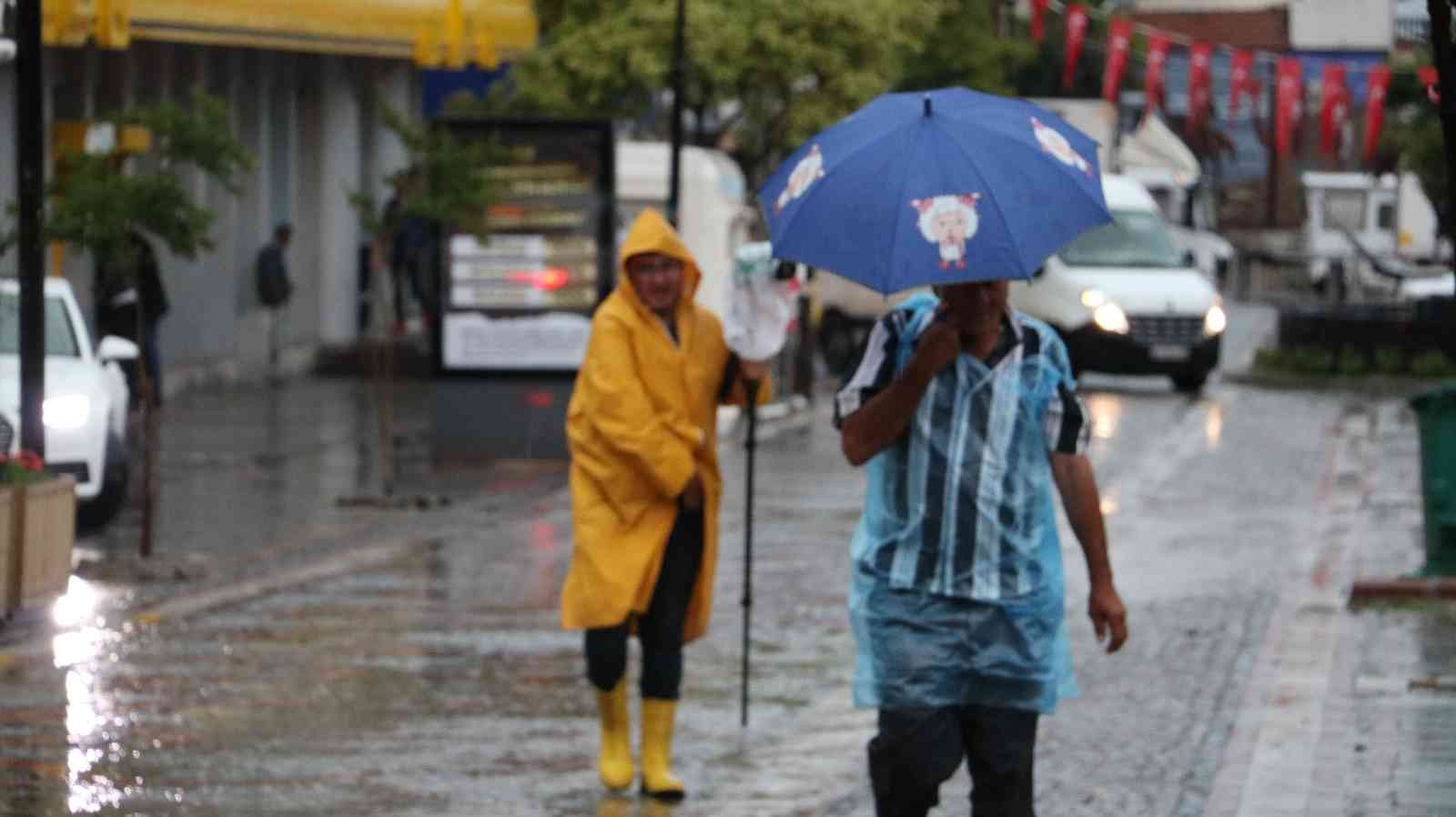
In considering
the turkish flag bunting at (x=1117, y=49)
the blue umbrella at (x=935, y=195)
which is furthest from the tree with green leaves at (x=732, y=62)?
the blue umbrella at (x=935, y=195)

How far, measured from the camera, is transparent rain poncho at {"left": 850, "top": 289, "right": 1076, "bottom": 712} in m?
6.54

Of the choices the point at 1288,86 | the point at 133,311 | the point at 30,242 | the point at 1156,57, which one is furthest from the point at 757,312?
the point at 1288,86

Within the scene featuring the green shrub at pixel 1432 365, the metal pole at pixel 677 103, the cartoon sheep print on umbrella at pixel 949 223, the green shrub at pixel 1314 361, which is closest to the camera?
the cartoon sheep print on umbrella at pixel 949 223

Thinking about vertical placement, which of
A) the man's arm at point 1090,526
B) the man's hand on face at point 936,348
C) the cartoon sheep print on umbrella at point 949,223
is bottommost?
the man's arm at point 1090,526

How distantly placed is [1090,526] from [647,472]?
2.69m

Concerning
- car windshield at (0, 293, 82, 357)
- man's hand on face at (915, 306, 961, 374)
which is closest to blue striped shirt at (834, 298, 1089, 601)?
man's hand on face at (915, 306, 961, 374)

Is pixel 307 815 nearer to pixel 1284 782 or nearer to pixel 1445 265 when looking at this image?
pixel 1284 782

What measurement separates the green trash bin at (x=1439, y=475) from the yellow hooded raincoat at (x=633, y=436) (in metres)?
5.98

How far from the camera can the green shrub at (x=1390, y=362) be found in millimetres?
33000

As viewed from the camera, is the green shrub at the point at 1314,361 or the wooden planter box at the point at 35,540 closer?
the wooden planter box at the point at 35,540

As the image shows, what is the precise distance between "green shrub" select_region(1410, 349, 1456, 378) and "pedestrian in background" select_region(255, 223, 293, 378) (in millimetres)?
11829

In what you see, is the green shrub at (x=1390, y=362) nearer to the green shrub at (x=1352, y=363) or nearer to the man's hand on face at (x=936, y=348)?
the green shrub at (x=1352, y=363)

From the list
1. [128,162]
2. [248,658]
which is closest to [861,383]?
[248,658]

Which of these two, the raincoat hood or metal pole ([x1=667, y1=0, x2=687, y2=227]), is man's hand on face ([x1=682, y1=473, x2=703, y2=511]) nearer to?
the raincoat hood
